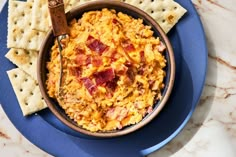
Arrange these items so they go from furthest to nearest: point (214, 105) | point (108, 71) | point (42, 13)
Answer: point (214, 105) < point (42, 13) < point (108, 71)

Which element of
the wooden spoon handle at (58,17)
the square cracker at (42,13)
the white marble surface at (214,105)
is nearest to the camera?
the wooden spoon handle at (58,17)

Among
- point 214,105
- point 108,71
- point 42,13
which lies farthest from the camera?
point 214,105

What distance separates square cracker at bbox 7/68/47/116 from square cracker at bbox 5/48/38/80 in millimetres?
19

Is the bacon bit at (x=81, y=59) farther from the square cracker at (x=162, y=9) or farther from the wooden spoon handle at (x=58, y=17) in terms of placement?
the square cracker at (x=162, y=9)

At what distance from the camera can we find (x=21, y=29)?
1628mm

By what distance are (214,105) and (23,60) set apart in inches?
25.9

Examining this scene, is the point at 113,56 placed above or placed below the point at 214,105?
above

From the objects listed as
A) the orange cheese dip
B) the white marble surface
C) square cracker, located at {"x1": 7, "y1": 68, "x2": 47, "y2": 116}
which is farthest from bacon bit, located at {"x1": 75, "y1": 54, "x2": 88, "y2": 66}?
the white marble surface

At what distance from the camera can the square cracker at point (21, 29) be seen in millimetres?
A: 1610

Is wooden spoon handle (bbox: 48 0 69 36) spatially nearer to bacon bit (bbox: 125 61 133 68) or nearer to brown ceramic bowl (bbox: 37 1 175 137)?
brown ceramic bowl (bbox: 37 1 175 137)

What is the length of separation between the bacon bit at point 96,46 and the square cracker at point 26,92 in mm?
266

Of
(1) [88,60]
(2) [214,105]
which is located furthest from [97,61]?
(2) [214,105]

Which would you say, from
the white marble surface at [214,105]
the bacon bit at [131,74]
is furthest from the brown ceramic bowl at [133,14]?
the white marble surface at [214,105]

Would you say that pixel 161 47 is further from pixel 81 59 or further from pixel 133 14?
pixel 81 59
